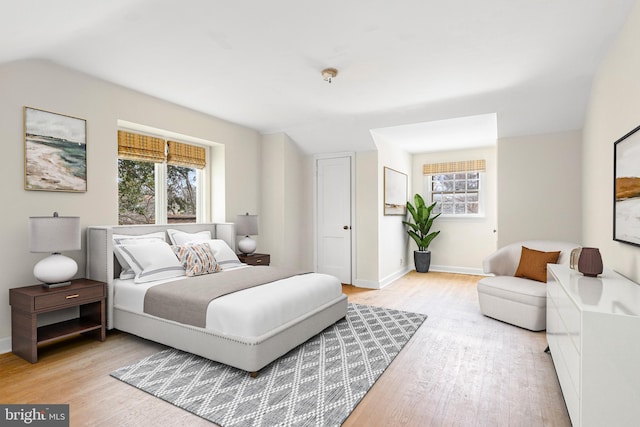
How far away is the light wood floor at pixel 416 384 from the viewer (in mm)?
1841

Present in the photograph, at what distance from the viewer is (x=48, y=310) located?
247cm

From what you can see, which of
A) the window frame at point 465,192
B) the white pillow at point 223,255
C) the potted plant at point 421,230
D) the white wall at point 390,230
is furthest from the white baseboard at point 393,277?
the white pillow at point 223,255

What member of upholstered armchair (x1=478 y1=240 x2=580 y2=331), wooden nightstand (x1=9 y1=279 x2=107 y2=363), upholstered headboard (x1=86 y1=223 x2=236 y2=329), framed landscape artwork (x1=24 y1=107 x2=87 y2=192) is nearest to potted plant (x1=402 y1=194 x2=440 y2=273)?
upholstered armchair (x1=478 y1=240 x2=580 y2=331)

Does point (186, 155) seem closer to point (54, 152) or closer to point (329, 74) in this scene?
point (54, 152)

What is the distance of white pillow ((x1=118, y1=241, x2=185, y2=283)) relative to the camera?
9.86 feet

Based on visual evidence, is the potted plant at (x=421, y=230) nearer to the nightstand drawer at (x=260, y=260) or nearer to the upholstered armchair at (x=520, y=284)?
the upholstered armchair at (x=520, y=284)

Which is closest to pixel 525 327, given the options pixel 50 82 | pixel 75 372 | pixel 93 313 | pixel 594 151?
pixel 594 151

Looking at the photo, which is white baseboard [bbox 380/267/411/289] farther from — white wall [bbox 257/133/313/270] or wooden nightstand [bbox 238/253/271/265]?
wooden nightstand [bbox 238/253/271/265]

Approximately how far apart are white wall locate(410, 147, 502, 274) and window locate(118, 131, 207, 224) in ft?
13.7

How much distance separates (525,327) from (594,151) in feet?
6.02

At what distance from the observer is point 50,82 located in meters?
2.86

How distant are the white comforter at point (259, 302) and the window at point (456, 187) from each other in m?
3.86

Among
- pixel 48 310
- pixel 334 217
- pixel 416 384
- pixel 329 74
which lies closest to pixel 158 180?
pixel 48 310

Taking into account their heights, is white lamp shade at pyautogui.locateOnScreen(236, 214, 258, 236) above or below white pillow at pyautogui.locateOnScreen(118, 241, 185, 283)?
above
